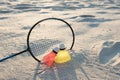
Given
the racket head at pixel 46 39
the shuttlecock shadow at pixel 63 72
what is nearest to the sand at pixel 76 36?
the shuttlecock shadow at pixel 63 72

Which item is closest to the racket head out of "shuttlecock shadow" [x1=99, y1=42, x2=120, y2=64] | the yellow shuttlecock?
the yellow shuttlecock

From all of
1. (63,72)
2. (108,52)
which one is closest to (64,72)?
(63,72)

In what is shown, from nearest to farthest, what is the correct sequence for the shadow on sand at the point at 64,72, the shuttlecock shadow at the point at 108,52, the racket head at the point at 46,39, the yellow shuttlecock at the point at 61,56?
1. the shadow on sand at the point at 64,72
2. the yellow shuttlecock at the point at 61,56
3. the racket head at the point at 46,39
4. the shuttlecock shadow at the point at 108,52

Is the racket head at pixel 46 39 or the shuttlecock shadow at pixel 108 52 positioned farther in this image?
the shuttlecock shadow at pixel 108 52

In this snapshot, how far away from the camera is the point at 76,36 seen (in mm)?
4992

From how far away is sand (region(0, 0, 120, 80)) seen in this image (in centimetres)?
359

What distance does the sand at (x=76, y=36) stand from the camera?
359cm

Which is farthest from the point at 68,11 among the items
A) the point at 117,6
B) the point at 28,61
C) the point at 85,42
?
the point at 28,61

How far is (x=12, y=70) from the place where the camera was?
3705 millimetres

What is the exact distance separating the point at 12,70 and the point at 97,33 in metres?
2.06

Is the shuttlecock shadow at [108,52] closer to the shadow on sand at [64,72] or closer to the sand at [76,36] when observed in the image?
the sand at [76,36]

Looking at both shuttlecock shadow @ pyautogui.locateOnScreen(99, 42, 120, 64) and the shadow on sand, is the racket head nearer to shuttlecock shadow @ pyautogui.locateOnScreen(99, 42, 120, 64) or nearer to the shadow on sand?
the shadow on sand

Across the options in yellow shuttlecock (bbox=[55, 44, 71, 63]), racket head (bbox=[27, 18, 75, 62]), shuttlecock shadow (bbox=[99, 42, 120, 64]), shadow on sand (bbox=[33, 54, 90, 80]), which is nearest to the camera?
shadow on sand (bbox=[33, 54, 90, 80])

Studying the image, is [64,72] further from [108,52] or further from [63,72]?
[108,52]
